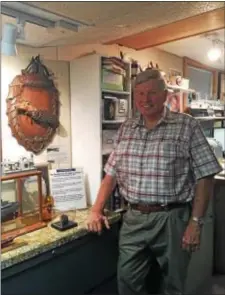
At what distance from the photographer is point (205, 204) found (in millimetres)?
1599

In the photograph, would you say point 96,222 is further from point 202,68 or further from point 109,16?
point 202,68

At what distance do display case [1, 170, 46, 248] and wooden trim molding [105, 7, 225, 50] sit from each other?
51.6 inches

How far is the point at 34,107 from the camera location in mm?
2148

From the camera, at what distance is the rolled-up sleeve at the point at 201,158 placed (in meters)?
1.57

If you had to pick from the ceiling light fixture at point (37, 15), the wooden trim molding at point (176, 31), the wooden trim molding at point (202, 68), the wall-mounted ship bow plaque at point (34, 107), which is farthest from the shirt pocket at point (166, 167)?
the wooden trim molding at point (202, 68)

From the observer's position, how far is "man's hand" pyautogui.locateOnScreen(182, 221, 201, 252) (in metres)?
1.57

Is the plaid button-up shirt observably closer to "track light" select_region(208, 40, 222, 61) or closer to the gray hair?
the gray hair

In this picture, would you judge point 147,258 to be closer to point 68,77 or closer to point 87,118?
point 87,118

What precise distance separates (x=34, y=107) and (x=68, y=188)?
621mm

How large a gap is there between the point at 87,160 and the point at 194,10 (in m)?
1.24

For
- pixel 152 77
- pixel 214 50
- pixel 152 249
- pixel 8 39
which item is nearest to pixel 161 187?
pixel 152 249

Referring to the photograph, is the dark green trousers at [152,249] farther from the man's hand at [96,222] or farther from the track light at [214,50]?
the track light at [214,50]

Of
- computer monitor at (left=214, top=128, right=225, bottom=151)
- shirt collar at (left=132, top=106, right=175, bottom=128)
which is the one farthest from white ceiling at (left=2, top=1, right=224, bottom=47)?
computer monitor at (left=214, top=128, right=225, bottom=151)

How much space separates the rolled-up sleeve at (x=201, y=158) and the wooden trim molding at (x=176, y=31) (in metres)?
1.23
